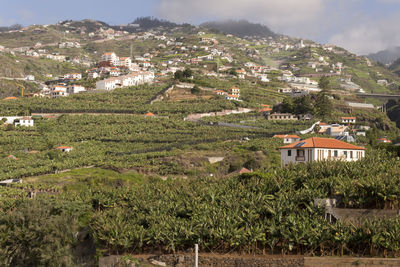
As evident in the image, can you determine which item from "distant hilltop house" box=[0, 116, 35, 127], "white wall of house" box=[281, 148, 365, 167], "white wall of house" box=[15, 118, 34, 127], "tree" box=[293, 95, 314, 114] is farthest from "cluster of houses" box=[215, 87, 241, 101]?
"white wall of house" box=[281, 148, 365, 167]

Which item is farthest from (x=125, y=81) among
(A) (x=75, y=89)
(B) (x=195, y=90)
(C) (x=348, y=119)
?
(C) (x=348, y=119)

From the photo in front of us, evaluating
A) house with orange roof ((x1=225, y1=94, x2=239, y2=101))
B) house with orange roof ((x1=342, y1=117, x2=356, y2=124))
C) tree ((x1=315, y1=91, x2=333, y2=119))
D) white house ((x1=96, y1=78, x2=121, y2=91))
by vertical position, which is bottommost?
house with orange roof ((x1=342, y1=117, x2=356, y2=124))

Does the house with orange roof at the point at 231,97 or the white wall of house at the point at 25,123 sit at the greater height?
the house with orange roof at the point at 231,97

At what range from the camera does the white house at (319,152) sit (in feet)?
141

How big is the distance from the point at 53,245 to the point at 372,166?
2096 cm

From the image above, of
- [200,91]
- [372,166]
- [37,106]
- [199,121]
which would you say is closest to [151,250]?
[372,166]

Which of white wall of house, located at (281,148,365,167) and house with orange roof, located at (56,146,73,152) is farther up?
white wall of house, located at (281,148,365,167)

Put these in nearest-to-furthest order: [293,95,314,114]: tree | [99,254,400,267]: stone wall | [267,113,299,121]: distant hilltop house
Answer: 1. [99,254,400,267]: stone wall
2. [267,113,299,121]: distant hilltop house
3. [293,95,314,114]: tree

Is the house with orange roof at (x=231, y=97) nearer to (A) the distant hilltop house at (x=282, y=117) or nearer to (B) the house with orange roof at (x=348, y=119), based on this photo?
(A) the distant hilltop house at (x=282, y=117)

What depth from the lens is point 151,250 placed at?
27.0 m

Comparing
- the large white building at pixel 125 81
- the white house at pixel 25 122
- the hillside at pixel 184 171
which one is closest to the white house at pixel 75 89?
the hillside at pixel 184 171

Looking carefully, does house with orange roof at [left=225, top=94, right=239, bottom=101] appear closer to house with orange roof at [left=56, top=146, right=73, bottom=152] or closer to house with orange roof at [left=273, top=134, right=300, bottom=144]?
house with orange roof at [left=273, top=134, right=300, bottom=144]

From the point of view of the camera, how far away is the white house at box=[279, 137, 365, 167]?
42.9m

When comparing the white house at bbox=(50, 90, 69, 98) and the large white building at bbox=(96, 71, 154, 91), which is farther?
the white house at bbox=(50, 90, 69, 98)
